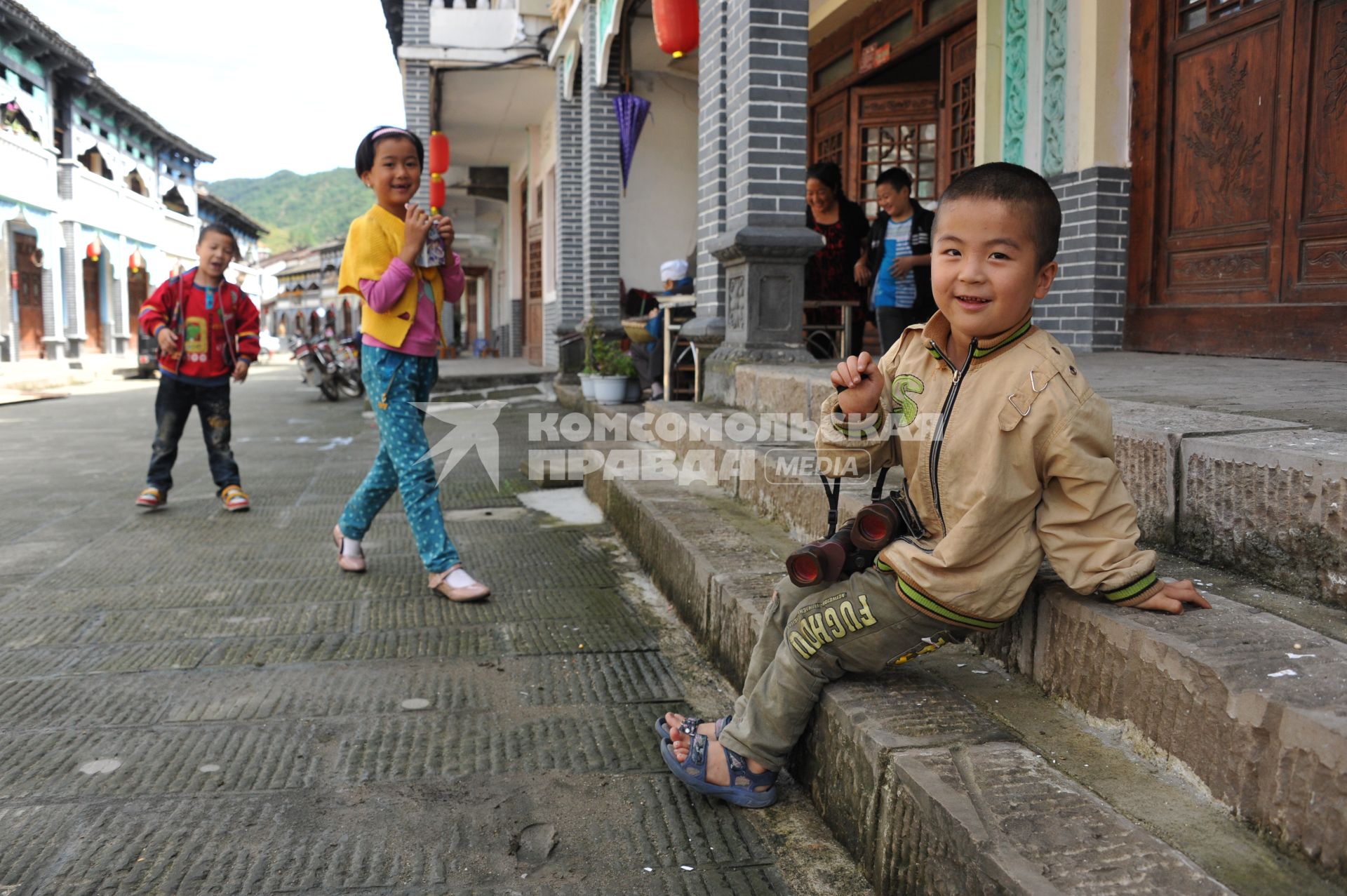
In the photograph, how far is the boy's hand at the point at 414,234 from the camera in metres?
3.27

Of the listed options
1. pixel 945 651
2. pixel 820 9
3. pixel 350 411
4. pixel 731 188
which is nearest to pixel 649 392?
pixel 731 188

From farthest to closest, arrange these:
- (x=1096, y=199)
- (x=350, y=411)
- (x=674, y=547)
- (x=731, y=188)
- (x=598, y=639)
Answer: (x=350, y=411), (x=731, y=188), (x=1096, y=199), (x=674, y=547), (x=598, y=639)

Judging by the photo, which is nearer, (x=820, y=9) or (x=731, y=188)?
(x=731, y=188)

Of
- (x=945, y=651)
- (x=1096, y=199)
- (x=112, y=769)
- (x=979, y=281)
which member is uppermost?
(x=1096, y=199)

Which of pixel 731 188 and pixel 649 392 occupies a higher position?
pixel 731 188

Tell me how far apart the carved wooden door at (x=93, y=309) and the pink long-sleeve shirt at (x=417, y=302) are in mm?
23690

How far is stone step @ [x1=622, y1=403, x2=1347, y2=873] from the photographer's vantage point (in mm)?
1255

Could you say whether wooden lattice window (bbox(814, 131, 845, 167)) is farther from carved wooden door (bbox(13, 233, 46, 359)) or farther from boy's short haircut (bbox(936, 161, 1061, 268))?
carved wooden door (bbox(13, 233, 46, 359))

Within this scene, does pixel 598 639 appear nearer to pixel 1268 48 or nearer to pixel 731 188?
pixel 731 188

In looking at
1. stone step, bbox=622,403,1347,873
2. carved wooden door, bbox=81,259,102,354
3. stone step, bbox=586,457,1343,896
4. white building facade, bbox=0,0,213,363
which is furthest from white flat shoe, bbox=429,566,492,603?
carved wooden door, bbox=81,259,102,354

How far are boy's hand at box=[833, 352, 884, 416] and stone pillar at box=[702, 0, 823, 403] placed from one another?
3.27m

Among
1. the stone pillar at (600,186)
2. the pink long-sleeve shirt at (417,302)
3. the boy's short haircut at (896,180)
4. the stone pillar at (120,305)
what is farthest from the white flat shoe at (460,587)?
the stone pillar at (120,305)

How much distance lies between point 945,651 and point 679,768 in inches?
24.1

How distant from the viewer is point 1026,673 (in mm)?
1947
